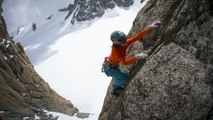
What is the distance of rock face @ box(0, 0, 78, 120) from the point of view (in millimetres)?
71669

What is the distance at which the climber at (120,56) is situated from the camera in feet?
39.2

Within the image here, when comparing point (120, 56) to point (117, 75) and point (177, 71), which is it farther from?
point (177, 71)

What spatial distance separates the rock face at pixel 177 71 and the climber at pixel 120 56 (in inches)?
20.1

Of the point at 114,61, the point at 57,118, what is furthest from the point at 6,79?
the point at 114,61

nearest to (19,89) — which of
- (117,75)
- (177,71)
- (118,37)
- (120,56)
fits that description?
(117,75)

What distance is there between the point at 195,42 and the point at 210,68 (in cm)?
104

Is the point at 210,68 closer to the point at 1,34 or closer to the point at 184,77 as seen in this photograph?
the point at 184,77

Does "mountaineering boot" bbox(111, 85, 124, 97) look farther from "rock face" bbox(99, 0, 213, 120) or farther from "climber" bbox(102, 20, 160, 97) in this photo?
"rock face" bbox(99, 0, 213, 120)

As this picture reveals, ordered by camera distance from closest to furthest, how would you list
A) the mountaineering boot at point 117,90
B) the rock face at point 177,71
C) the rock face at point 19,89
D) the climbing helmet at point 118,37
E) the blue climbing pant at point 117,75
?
1. the rock face at point 177,71
2. the climbing helmet at point 118,37
3. the blue climbing pant at point 117,75
4. the mountaineering boot at point 117,90
5. the rock face at point 19,89

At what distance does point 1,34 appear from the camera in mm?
83750

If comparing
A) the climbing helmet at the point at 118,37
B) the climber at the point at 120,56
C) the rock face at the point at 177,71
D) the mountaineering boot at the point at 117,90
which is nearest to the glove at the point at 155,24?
the climber at the point at 120,56

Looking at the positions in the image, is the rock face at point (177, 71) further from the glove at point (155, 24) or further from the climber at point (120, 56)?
the climber at point (120, 56)

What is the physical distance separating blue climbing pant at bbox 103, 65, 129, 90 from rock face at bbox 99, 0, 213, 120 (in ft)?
1.69

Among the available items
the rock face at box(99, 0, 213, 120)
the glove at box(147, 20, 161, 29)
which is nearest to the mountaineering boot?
the rock face at box(99, 0, 213, 120)
